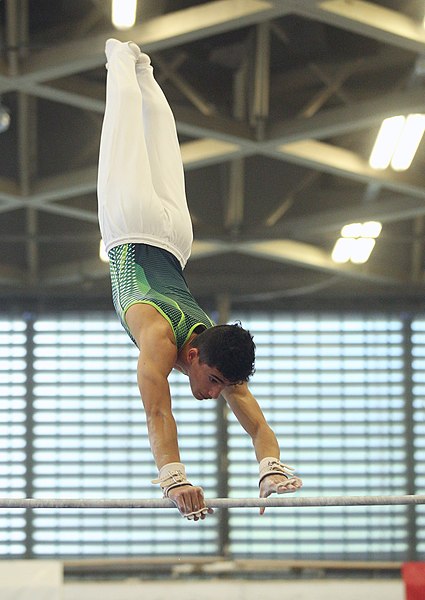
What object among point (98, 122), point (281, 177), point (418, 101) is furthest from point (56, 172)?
point (418, 101)

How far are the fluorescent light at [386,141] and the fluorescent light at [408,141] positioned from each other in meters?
0.05

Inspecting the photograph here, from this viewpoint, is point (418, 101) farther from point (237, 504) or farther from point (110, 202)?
point (237, 504)

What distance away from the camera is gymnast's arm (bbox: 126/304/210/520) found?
4.79 meters

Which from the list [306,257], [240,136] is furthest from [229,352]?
[306,257]

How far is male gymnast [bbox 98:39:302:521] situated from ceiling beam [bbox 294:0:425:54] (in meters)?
2.58

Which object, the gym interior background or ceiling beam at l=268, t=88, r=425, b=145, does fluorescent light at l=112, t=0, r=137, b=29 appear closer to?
ceiling beam at l=268, t=88, r=425, b=145

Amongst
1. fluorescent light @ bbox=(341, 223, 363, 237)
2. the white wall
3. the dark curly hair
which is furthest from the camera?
fluorescent light @ bbox=(341, 223, 363, 237)

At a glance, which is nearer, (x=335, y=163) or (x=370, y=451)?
(x=335, y=163)

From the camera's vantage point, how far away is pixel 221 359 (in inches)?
196

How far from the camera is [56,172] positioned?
1359 centimetres

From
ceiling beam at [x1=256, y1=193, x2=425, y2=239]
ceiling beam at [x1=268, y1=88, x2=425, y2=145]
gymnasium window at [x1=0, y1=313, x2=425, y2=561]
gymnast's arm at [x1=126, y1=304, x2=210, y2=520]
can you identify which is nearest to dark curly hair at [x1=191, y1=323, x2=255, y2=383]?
gymnast's arm at [x1=126, y1=304, x2=210, y2=520]

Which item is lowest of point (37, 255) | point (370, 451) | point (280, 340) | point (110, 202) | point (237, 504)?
point (237, 504)

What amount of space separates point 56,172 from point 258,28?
4222mm

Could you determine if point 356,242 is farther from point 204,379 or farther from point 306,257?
point 204,379
